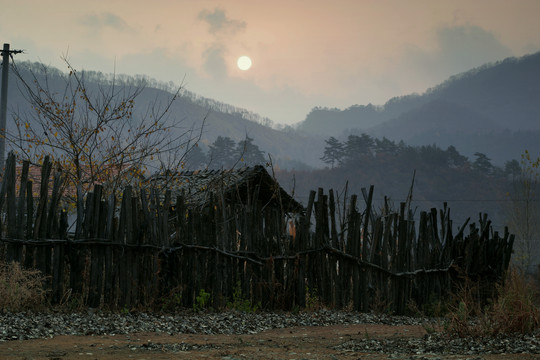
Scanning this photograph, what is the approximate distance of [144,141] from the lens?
16.1 meters

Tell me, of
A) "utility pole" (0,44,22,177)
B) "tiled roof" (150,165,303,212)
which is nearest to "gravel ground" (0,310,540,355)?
"tiled roof" (150,165,303,212)

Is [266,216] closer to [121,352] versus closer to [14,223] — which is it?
[14,223]

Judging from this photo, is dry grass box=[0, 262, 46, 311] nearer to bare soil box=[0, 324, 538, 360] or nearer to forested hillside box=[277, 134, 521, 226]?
bare soil box=[0, 324, 538, 360]

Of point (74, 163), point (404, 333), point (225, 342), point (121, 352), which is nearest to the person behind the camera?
point (121, 352)

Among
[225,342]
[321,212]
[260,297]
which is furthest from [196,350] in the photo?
[321,212]

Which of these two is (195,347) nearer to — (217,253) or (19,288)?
(19,288)

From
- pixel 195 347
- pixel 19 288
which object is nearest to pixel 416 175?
pixel 19 288

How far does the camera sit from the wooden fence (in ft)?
27.6

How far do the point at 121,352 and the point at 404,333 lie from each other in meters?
3.61

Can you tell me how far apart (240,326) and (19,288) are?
2.86 m

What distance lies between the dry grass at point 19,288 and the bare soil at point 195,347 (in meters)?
1.51

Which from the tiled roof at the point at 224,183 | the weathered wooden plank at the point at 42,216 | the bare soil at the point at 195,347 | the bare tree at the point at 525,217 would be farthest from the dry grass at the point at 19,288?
the bare tree at the point at 525,217

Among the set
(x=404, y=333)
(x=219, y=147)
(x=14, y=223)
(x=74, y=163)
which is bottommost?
(x=404, y=333)

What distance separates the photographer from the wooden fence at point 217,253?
842 cm
